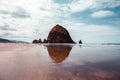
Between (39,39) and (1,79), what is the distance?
104 metres

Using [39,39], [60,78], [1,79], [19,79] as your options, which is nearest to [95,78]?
[60,78]

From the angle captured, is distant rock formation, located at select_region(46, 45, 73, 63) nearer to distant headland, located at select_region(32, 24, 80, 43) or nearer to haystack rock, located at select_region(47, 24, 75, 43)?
haystack rock, located at select_region(47, 24, 75, 43)

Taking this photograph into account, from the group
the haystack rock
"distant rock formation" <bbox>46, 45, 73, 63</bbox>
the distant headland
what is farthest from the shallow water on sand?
the distant headland

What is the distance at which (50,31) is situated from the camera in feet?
348

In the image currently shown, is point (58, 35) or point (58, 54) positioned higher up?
point (58, 35)

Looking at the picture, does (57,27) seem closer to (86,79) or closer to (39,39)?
(39,39)

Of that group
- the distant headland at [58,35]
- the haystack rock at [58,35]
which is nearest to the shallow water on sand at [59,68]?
the haystack rock at [58,35]

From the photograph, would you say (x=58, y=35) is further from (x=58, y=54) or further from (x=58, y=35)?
(x=58, y=54)

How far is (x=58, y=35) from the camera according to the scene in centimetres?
10344

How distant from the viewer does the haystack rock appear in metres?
102

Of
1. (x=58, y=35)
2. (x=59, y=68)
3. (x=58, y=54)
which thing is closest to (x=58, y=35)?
(x=58, y=35)

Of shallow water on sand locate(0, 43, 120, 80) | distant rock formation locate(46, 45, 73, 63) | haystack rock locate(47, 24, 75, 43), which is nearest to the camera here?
shallow water on sand locate(0, 43, 120, 80)

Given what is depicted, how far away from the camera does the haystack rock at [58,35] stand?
102 m

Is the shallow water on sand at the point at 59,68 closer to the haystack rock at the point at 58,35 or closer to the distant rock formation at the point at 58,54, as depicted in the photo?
the distant rock formation at the point at 58,54
